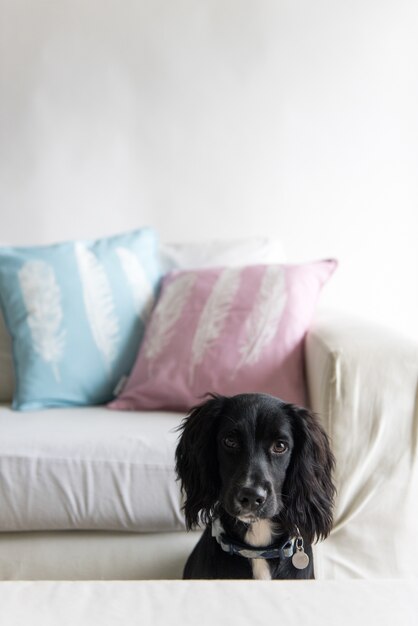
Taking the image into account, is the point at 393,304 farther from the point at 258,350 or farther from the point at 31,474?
the point at 31,474

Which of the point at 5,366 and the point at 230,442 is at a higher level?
the point at 230,442

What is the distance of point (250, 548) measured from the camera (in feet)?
4.61

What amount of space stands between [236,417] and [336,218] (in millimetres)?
1666

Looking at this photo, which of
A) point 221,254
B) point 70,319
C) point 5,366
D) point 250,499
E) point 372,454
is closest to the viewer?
point 250,499

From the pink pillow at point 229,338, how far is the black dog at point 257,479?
498 mm

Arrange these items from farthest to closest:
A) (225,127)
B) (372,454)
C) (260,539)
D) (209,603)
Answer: (225,127) → (372,454) → (260,539) → (209,603)

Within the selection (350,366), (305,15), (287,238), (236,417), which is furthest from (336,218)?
(236,417)

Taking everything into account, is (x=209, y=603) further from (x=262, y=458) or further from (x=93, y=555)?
(x=93, y=555)

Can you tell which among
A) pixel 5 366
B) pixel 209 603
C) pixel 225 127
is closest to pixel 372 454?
pixel 209 603

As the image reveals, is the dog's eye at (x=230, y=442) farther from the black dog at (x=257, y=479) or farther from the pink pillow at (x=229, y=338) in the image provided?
the pink pillow at (x=229, y=338)

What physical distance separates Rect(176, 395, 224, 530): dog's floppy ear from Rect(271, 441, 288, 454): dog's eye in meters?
0.12

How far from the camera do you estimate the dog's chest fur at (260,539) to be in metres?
1.40

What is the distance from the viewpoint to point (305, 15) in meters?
2.84

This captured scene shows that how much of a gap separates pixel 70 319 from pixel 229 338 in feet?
1.70
